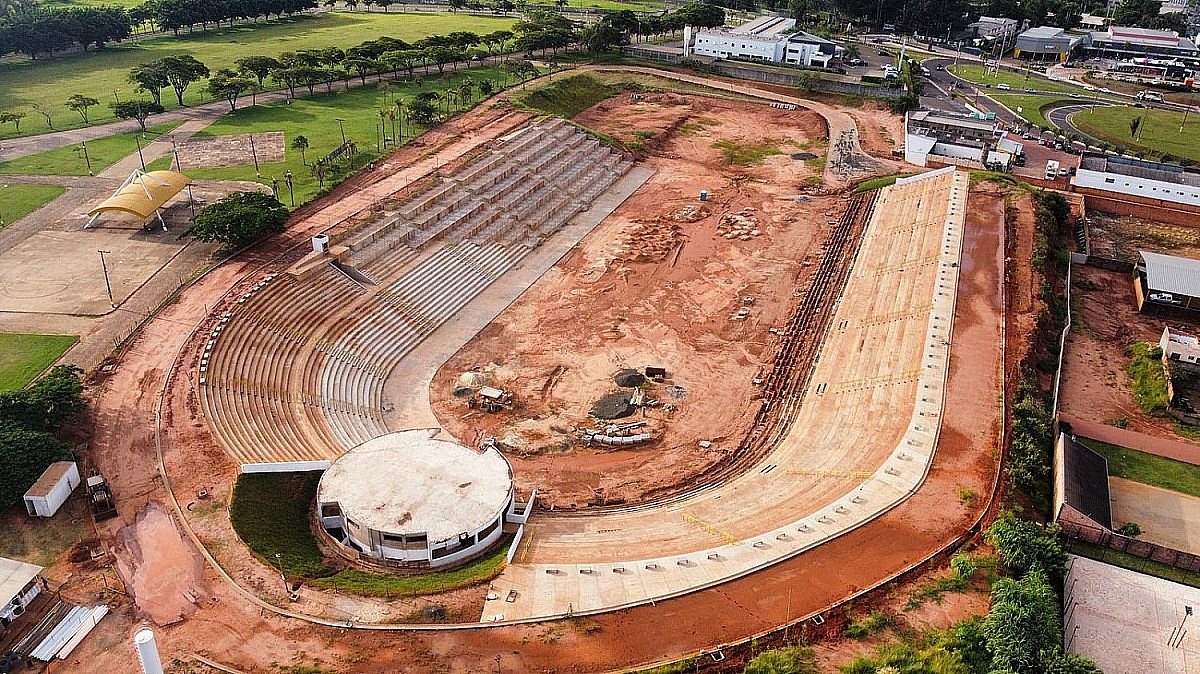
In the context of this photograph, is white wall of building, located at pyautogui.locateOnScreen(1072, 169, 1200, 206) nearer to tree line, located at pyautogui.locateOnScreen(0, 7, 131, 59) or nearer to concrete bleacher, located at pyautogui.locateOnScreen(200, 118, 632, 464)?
concrete bleacher, located at pyautogui.locateOnScreen(200, 118, 632, 464)

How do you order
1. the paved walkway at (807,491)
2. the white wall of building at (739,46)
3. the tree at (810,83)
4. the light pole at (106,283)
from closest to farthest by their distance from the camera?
the paved walkway at (807,491) < the light pole at (106,283) < the tree at (810,83) < the white wall of building at (739,46)

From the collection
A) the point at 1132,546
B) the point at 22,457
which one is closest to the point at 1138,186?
the point at 1132,546

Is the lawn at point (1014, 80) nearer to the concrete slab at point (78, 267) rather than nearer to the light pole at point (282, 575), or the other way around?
the concrete slab at point (78, 267)

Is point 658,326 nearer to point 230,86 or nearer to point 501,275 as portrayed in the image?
point 501,275

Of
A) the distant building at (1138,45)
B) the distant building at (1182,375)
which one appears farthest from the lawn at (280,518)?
the distant building at (1138,45)

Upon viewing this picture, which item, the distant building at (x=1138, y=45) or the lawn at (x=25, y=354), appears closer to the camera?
the lawn at (x=25, y=354)

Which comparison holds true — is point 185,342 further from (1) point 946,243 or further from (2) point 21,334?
(1) point 946,243
